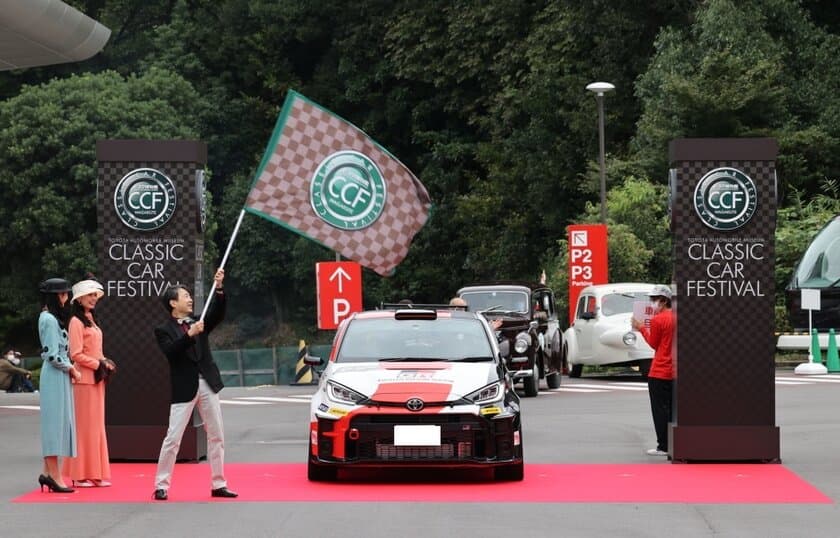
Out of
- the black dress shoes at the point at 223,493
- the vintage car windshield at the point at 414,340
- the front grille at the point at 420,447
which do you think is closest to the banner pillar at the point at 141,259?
the vintage car windshield at the point at 414,340

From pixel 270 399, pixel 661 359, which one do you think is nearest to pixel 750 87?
pixel 270 399

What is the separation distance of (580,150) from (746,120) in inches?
335

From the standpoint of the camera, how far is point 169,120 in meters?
67.4

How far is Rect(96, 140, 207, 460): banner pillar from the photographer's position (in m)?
17.5

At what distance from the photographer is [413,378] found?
605 inches

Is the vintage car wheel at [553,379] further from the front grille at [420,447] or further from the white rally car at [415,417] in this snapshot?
the front grille at [420,447]

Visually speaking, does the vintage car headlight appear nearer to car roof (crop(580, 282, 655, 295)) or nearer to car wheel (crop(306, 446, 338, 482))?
car roof (crop(580, 282, 655, 295))

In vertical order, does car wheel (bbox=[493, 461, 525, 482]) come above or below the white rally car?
below

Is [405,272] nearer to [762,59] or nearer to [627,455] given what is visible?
[762,59]

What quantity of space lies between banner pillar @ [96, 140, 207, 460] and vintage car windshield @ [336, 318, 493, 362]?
2.14 metres

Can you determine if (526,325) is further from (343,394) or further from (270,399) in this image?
(343,394)

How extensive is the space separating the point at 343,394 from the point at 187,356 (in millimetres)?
1592

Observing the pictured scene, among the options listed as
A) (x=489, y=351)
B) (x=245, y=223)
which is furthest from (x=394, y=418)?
(x=245, y=223)

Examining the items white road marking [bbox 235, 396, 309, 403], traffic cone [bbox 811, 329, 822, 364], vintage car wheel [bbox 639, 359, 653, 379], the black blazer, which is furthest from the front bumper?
traffic cone [bbox 811, 329, 822, 364]
